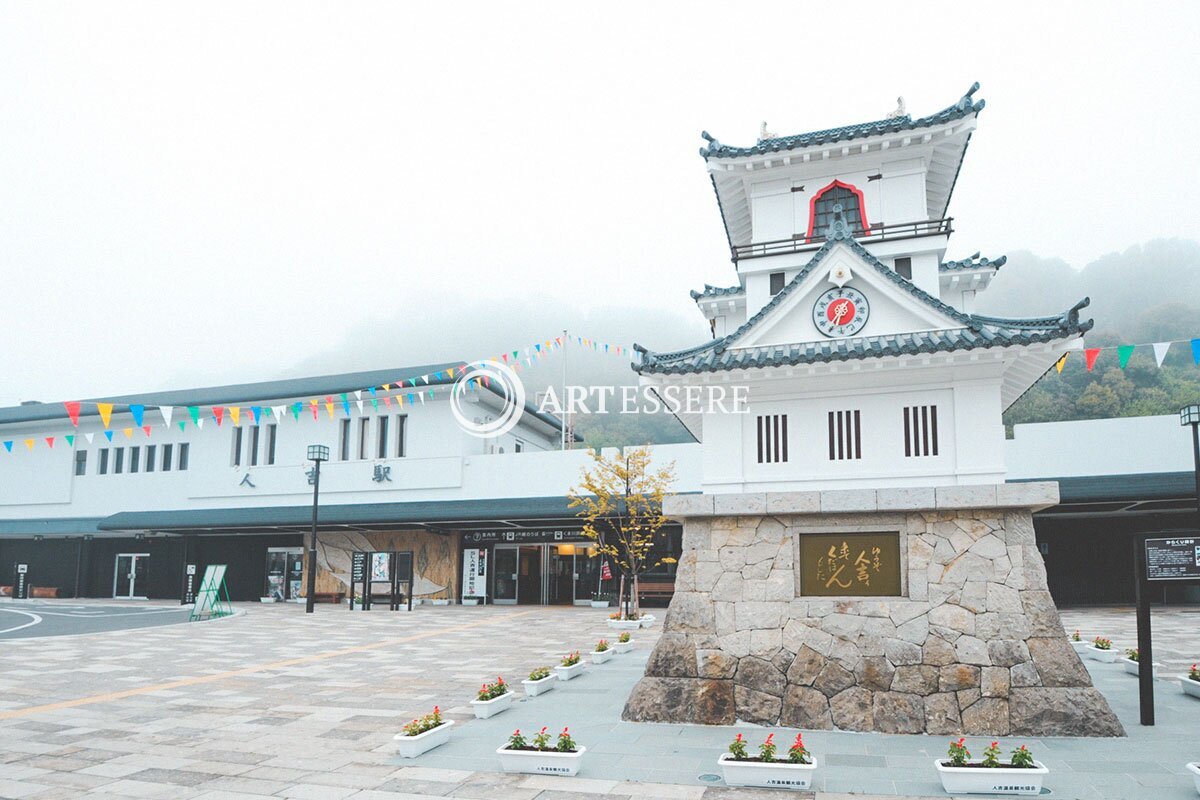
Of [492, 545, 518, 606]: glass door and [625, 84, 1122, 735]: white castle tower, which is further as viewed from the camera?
[492, 545, 518, 606]: glass door

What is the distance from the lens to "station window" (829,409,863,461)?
11.5m

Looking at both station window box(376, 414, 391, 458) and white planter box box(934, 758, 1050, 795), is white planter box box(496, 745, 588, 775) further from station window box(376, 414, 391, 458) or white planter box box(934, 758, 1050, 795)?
station window box(376, 414, 391, 458)

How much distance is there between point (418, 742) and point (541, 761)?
1.64m

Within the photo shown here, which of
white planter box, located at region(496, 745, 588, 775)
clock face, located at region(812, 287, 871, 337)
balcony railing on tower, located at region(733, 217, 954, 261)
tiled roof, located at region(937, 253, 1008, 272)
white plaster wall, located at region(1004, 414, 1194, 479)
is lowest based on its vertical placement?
white planter box, located at region(496, 745, 588, 775)

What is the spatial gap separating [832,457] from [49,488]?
136ft

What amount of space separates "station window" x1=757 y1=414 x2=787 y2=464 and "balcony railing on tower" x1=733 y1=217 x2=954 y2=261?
3.25 meters

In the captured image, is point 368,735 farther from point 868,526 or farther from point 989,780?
point 989,780

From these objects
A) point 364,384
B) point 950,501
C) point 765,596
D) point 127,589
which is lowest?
point 127,589

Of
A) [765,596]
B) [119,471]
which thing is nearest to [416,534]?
[119,471]

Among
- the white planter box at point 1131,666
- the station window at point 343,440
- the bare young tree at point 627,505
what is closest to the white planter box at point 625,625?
the bare young tree at point 627,505

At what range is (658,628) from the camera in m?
23.8

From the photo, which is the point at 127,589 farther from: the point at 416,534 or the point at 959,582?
the point at 959,582

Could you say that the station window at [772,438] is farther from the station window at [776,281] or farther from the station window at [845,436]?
the station window at [776,281]

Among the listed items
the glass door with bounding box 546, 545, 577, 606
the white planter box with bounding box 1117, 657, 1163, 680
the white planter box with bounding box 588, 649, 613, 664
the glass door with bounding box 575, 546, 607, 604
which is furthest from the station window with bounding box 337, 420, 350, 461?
the white planter box with bounding box 1117, 657, 1163, 680
